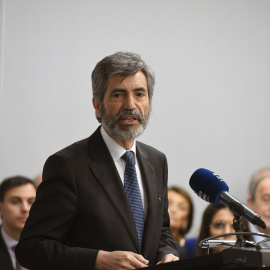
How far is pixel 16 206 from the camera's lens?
411 cm

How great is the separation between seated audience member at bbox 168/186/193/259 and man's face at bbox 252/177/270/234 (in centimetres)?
58

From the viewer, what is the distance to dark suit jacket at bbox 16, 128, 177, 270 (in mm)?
2129

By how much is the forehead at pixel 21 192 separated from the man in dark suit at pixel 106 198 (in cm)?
184

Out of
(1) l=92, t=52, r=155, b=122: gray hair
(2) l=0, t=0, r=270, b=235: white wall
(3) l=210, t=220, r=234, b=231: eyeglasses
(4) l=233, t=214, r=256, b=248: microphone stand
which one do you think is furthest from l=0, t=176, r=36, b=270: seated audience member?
(4) l=233, t=214, r=256, b=248: microphone stand

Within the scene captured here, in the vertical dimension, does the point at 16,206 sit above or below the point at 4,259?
above

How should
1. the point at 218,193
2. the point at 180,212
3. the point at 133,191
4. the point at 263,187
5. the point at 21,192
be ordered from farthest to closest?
1. the point at 180,212
2. the point at 263,187
3. the point at 21,192
4. the point at 133,191
5. the point at 218,193

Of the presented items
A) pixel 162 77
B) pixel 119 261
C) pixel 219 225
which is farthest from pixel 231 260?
pixel 162 77

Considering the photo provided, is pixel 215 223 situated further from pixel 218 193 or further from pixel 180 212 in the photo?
pixel 218 193

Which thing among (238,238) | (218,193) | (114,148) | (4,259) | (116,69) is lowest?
(4,259)

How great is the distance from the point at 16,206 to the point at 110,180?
1.98 metres

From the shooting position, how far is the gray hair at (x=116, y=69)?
2.35 metres

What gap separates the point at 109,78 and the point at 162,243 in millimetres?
662

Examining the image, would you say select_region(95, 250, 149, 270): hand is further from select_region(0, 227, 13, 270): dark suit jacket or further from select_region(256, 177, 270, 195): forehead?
select_region(256, 177, 270, 195): forehead

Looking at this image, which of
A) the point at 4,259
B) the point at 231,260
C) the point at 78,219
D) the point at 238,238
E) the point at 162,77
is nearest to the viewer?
the point at 231,260
